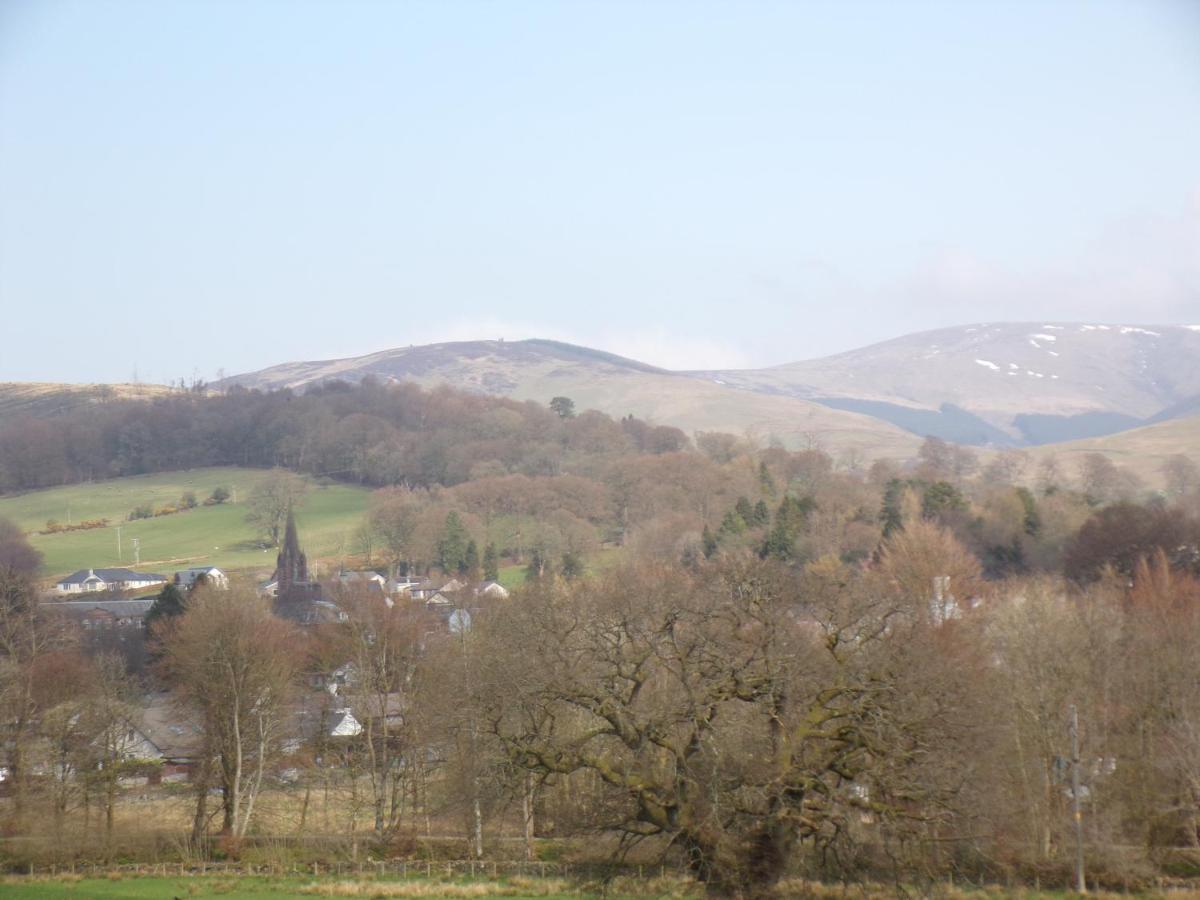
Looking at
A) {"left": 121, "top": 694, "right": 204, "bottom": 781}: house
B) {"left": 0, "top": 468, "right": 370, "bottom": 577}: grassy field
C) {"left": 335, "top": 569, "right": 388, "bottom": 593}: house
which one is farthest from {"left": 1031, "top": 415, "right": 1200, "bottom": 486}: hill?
{"left": 121, "top": 694, "right": 204, "bottom": 781}: house

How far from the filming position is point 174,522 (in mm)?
97938

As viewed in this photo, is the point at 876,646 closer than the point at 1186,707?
Yes

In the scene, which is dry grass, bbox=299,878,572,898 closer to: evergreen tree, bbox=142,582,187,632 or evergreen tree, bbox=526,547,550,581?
evergreen tree, bbox=142,582,187,632

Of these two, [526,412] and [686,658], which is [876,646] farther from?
[526,412]

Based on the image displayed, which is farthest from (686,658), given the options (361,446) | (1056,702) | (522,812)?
(361,446)

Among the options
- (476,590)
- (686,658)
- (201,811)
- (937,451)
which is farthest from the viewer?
(937,451)

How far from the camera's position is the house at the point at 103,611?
58094mm

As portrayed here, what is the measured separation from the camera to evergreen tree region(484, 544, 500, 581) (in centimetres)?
7519

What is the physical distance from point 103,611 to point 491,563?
23.3 metres

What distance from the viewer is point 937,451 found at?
12962 centimetres

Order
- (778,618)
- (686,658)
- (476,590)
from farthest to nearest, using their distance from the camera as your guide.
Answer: (476,590) < (778,618) < (686,658)

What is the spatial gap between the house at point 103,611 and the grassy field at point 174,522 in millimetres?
11219

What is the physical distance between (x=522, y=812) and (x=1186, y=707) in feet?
52.3

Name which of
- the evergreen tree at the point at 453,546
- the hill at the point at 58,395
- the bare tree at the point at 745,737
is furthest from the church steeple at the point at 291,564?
the hill at the point at 58,395
